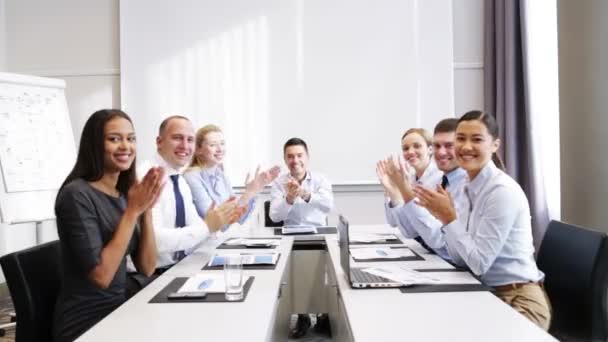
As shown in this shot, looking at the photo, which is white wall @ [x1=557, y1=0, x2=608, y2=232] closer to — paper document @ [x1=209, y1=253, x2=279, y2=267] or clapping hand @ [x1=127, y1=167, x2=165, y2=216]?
paper document @ [x1=209, y1=253, x2=279, y2=267]

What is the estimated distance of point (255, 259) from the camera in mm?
2371

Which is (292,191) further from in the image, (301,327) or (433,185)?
(433,185)

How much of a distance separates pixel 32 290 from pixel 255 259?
895mm

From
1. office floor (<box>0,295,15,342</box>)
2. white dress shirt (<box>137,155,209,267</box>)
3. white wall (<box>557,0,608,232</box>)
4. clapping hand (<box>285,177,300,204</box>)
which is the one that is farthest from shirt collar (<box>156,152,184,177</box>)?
white wall (<box>557,0,608,232</box>)

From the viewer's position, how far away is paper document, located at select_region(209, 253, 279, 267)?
2307mm

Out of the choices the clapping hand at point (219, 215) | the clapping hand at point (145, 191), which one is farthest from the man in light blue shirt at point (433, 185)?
the clapping hand at point (145, 191)

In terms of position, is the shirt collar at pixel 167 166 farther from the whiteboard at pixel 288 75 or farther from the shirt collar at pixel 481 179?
the whiteboard at pixel 288 75

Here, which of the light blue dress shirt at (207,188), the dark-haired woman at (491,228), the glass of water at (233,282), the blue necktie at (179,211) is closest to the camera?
the glass of water at (233,282)

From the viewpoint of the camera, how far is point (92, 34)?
17.0 ft

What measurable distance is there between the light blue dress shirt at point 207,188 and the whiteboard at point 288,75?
3.78ft

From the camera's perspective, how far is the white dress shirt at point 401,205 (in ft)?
9.78

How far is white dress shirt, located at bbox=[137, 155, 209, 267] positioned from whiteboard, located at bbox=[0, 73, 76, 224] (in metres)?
1.31

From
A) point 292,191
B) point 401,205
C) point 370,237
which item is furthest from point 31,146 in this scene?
point 401,205

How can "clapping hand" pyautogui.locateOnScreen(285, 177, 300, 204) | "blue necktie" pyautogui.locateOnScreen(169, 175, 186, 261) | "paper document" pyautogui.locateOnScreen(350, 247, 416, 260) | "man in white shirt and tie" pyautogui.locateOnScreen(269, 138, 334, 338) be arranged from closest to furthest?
1. "paper document" pyautogui.locateOnScreen(350, 247, 416, 260)
2. "blue necktie" pyautogui.locateOnScreen(169, 175, 186, 261)
3. "clapping hand" pyautogui.locateOnScreen(285, 177, 300, 204)
4. "man in white shirt and tie" pyautogui.locateOnScreen(269, 138, 334, 338)
